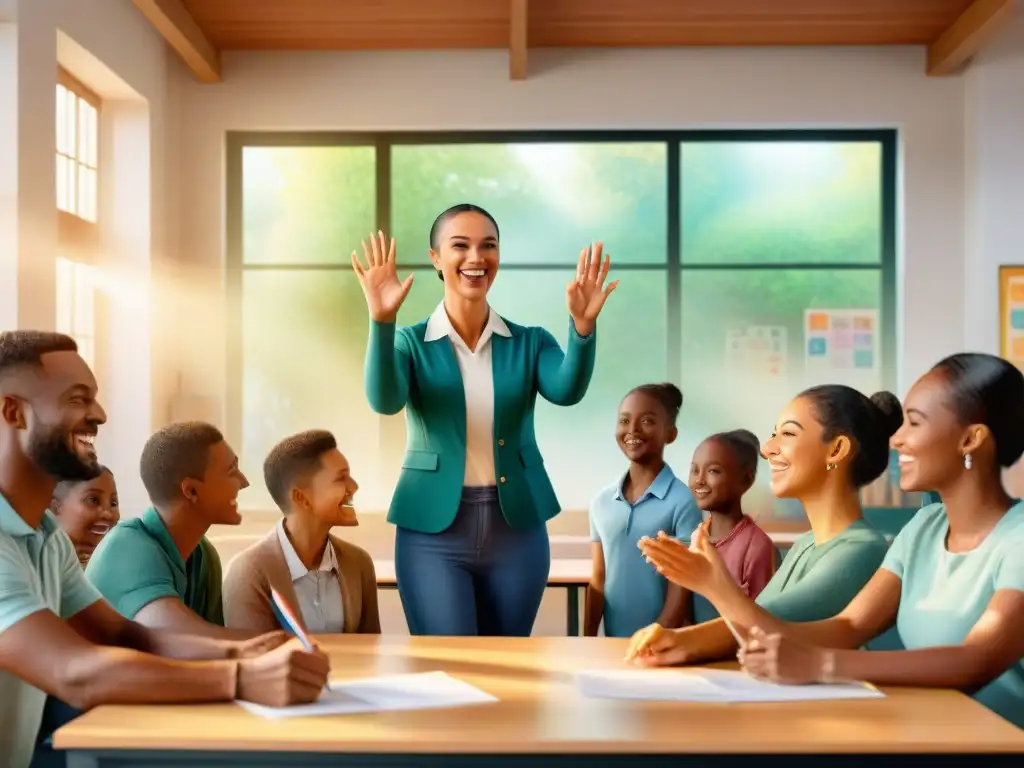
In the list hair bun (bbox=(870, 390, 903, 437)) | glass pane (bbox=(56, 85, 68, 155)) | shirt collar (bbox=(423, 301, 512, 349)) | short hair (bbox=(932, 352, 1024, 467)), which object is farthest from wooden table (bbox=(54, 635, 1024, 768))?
glass pane (bbox=(56, 85, 68, 155))

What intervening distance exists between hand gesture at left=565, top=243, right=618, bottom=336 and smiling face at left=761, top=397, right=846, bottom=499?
Result: 59 centimetres

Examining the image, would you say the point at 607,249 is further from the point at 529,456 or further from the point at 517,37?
the point at 529,456

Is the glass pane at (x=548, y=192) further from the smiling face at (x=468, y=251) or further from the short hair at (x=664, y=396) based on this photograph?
the smiling face at (x=468, y=251)

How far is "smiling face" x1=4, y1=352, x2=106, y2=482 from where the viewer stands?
1915 mm

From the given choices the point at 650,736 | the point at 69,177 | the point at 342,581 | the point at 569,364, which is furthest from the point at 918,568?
the point at 69,177

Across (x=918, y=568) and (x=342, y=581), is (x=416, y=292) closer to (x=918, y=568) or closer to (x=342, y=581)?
(x=342, y=581)

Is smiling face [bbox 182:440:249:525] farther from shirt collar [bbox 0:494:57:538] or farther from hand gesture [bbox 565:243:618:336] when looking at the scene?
hand gesture [bbox 565:243:618:336]

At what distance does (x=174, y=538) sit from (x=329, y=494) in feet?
1.35

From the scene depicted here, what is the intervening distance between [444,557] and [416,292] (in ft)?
13.4

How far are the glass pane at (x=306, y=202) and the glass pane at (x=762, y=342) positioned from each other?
5.93 ft

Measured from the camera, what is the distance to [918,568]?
6.95ft

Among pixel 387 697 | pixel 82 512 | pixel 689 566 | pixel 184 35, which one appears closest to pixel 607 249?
pixel 184 35

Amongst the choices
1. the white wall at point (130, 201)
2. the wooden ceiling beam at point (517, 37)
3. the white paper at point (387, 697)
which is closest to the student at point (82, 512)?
the white paper at point (387, 697)

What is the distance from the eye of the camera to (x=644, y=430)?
3.83m
